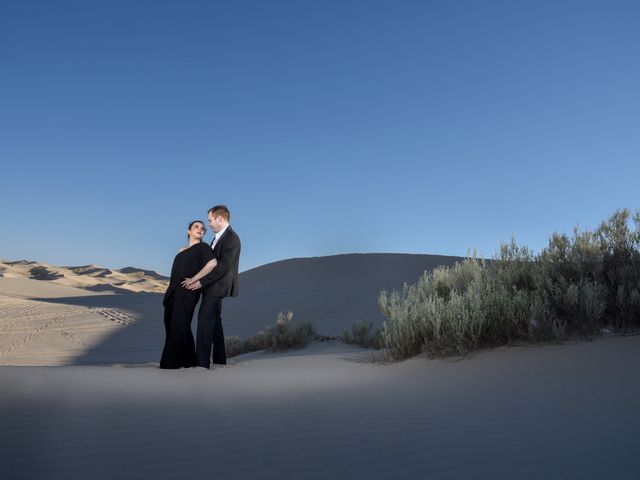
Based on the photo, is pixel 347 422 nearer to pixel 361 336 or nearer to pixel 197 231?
pixel 197 231

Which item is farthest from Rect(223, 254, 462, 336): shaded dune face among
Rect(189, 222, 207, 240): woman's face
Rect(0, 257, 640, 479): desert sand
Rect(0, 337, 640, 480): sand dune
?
Rect(0, 337, 640, 480): sand dune

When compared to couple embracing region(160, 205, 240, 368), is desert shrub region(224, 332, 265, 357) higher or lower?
lower

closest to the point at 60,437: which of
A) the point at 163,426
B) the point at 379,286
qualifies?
the point at 163,426

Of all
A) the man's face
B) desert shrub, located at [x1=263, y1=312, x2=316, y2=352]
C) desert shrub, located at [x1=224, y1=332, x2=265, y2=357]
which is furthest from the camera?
desert shrub, located at [x1=224, y1=332, x2=265, y2=357]

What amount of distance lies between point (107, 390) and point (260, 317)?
14.5 meters

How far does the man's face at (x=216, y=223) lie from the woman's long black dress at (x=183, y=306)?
0.47 metres

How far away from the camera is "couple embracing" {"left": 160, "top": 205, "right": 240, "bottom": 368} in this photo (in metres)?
6.38

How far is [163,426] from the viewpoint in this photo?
3094 millimetres

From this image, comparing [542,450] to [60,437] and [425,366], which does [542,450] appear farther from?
[60,437]

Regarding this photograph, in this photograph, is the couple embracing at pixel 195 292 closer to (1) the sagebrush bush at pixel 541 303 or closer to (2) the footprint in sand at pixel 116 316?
(1) the sagebrush bush at pixel 541 303

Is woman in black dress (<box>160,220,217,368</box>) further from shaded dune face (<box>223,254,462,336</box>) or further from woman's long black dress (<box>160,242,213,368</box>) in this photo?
shaded dune face (<box>223,254,462,336</box>)

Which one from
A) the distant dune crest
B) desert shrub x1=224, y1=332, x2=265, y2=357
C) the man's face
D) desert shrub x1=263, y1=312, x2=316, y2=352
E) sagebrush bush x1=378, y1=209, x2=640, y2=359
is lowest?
desert shrub x1=224, y1=332, x2=265, y2=357

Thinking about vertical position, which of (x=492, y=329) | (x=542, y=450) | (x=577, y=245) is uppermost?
(x=577, y=245)

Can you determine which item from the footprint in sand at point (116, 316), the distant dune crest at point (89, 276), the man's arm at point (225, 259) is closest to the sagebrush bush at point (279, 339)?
the man's arm at point (225, 259)
